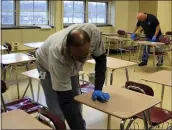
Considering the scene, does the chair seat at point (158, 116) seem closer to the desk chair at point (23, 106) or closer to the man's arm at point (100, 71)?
the man's arm at point (100, 71)

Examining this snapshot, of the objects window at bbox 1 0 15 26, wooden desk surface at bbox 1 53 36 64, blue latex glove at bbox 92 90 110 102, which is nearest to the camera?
blue latex glove at bbox 92 90 110 102

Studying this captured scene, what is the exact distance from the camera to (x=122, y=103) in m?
1.83

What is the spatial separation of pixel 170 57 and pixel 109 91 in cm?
551

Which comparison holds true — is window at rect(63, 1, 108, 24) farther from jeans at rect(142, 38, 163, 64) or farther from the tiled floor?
jeans at rect(142, 38, 163, 64)

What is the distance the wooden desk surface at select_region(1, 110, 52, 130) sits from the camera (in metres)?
1.44

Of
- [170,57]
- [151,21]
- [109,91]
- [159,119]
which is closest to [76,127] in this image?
[109,91]

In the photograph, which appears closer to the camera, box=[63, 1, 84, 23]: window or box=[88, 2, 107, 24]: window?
box=[63, 1, 84, 23]: window

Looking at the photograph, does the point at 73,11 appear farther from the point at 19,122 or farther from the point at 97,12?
the point at 19,122

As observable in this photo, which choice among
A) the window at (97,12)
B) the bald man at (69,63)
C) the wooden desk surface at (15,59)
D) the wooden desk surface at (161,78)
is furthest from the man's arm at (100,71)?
the window at (97,12)

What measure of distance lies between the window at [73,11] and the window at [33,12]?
24.5 inches

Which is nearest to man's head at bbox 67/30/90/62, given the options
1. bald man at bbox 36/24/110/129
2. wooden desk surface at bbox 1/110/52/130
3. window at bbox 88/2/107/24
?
bald man at bbox 36/24/110/129

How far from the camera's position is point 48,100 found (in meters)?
2.13

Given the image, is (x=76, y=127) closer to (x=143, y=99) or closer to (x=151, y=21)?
(x=143, y=99)

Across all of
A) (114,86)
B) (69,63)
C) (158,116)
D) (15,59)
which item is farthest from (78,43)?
(15,59)
